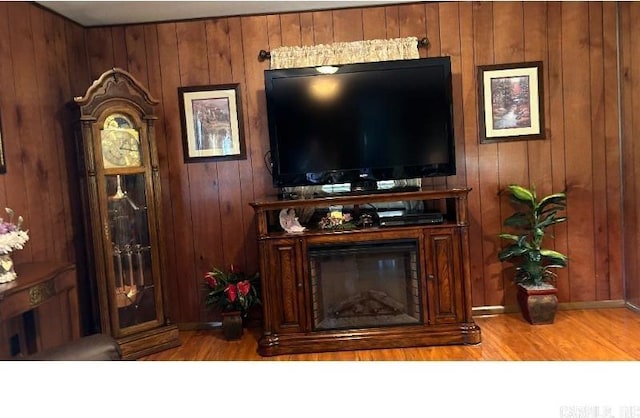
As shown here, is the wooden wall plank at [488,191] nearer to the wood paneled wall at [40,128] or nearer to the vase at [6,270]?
the wood paneled wall at [40,128]

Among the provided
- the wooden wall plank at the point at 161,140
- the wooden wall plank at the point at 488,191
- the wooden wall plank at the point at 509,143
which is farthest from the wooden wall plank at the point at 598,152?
the wooden wall plank at the point at 161,140

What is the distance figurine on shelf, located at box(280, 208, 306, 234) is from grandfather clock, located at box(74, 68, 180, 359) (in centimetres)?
81

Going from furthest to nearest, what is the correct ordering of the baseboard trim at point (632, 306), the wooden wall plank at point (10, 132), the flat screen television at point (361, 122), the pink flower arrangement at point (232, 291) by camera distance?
the baseboard trim at point (632, 306), the pink flower arrangement at point (232, 291), the flat screen television at point (361, 122), the wooden wall plank at point (10, 132)

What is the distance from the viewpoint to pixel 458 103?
3553mm

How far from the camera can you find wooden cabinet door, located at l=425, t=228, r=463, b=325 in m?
3.10

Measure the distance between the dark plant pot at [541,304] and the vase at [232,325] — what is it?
6.32ft

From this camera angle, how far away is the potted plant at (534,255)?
10.9 ft

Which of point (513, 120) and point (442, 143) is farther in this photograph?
point (513, 120)

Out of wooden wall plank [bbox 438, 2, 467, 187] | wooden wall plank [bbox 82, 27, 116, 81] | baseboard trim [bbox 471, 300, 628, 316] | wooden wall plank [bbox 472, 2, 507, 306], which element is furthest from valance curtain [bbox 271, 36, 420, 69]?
baseboard trim [bbox 471, 300, 628, 316]

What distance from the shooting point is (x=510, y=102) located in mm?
3543
